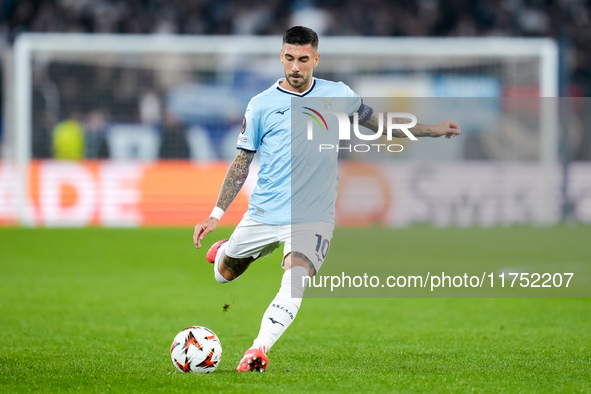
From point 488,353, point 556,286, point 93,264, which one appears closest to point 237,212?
point 93,264

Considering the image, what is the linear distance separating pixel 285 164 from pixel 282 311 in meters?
1.03

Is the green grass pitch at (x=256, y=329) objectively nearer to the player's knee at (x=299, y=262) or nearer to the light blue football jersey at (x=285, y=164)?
the player's knee at (x=299, y=262)

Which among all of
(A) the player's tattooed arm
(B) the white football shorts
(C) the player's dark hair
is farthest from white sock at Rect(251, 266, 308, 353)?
(C) the player's dark hair

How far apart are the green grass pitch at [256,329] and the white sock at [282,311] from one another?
0.81 feet

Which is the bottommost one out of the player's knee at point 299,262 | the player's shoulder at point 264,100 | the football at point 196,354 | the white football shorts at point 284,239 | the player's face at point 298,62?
the football at point 196,354

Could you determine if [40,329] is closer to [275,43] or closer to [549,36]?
[275,43]

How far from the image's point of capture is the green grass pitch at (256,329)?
19.9 feet

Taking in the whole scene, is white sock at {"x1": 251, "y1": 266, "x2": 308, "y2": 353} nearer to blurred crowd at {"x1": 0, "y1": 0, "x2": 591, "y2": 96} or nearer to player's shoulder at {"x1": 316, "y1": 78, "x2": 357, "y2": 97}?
player's shoulder at {"x1": 316, "y1": 78, "x2": 357, "y2": 97}

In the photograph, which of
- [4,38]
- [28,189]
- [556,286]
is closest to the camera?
[556,286]

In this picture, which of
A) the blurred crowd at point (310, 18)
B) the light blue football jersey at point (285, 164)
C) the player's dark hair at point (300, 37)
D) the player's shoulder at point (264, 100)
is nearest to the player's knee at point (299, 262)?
the light blue football jersey at point (285, 164)

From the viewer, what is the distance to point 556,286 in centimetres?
1250

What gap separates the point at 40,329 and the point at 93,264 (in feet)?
17.6

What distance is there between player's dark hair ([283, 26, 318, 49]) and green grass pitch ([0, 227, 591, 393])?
2.23 meters

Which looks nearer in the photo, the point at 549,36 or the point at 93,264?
the point at 93,264
